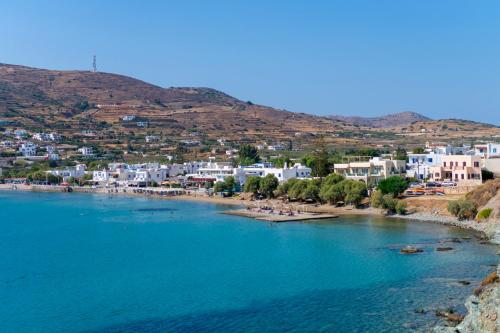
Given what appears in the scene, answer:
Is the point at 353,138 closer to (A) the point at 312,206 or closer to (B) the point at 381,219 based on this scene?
(A) the point at 312,206

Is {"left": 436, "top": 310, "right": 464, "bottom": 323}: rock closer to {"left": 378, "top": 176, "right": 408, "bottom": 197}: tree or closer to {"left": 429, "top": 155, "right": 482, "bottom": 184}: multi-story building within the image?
{"left": 378, "top": 176, "right": 408, "bottom": 197}: tree

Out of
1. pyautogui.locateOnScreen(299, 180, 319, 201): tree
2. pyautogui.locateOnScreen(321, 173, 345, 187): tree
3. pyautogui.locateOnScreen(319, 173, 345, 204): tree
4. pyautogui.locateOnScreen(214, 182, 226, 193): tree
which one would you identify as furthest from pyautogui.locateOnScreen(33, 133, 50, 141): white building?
pyautogui.locateOnScreen(321, 173, 345, 187): tree

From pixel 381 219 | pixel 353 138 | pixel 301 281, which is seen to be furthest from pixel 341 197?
pixel 353 138

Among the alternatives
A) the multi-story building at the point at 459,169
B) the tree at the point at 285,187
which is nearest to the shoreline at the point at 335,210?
the tree at the point at 285,187

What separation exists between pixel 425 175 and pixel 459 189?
313 inches

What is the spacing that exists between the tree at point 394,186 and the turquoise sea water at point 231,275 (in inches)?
193

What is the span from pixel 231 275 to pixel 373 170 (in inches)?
1136

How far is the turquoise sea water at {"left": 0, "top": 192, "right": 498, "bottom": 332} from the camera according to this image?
19.6 m

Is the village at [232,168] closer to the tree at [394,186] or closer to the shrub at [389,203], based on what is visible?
the tree at [394,186]

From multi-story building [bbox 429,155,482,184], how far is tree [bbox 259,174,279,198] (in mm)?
13886

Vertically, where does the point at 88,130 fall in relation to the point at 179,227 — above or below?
above

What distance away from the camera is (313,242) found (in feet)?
109

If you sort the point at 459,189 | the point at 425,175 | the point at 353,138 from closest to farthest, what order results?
the point at 459,189 < the point at 425,175 < the point at 353,138

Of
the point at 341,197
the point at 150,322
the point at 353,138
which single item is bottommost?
the point at 150,322
